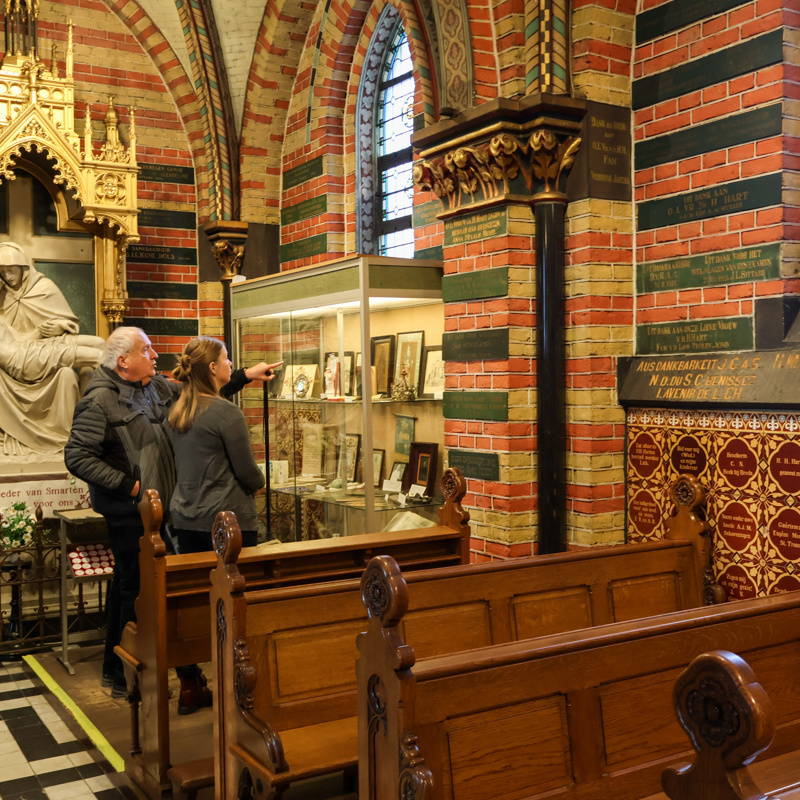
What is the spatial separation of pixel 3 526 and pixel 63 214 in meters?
2.83

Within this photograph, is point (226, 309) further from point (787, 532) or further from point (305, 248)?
point (787, 532)

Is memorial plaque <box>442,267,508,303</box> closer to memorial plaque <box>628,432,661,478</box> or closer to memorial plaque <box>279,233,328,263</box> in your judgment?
memorial plaque <box>628,432,661,478</box>

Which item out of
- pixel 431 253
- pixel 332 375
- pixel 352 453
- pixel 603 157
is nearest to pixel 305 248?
pixel 431 253

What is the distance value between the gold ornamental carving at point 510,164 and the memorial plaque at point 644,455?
4.26 ft

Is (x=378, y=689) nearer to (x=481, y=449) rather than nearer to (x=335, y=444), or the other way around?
(x=481, y=449)

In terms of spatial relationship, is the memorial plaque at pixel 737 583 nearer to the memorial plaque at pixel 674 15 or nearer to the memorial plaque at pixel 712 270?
the memorial plaque at pixel 712 270

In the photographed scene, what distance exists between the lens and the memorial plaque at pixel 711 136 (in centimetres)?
378

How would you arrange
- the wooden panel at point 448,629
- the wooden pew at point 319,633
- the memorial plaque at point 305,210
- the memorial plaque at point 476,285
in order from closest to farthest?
the wooden pew at point 319,633 → the wooden panel at point 448,629 → the memorial plaque at point 476,285 → the memorial plaque at point 305,210

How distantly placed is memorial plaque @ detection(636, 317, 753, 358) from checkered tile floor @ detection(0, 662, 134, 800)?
3.13m

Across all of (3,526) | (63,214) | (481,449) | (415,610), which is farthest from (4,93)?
(415,610)

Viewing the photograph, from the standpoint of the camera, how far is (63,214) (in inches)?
284

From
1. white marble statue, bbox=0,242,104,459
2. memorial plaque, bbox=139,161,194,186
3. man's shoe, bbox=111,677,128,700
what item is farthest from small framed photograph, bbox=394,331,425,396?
memorial plaque, bbox=139,161,194,186

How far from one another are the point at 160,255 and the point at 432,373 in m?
3.58

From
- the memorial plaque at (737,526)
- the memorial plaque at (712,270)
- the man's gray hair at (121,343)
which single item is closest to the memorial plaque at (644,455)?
the memorial plaque at (737,526)
